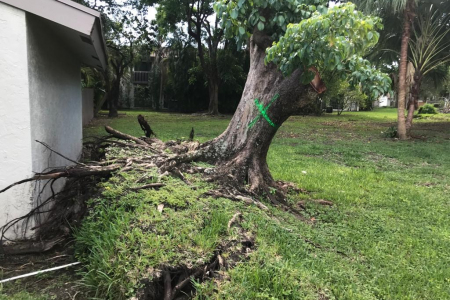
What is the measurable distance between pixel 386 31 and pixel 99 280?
15214 millimetres

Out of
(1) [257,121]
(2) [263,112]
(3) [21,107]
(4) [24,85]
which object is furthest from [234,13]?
(3) [21,107]

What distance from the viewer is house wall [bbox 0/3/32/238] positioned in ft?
11.4

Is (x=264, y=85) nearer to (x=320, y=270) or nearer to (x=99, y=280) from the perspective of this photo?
(x=320, y=270)

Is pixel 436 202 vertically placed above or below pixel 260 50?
below

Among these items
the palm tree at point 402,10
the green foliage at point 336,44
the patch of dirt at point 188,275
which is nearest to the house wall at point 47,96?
the patch of dirt at point 188,275

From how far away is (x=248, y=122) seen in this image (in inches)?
195

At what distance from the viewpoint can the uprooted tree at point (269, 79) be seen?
10.5ft

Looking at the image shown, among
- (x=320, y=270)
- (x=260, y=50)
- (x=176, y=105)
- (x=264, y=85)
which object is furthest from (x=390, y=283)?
(x=176, y=105)

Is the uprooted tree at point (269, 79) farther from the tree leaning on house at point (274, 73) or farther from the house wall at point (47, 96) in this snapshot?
the house wall at point (47, 96)

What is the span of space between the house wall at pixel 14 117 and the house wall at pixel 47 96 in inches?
3.2

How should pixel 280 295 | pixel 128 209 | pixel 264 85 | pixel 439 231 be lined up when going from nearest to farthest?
1. pixel 280 295
2. pixel 128 209
3. pixel 439 231
4. pixel 264 85

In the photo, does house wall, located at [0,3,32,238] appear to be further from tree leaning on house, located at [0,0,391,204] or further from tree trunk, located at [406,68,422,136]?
tree trunk, located at [406,68,422,136]

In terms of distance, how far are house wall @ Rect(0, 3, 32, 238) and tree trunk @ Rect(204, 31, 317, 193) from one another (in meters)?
2.41

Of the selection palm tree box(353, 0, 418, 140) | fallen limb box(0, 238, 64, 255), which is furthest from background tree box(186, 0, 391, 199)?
palm tree box(353, 0, 418, 140)
